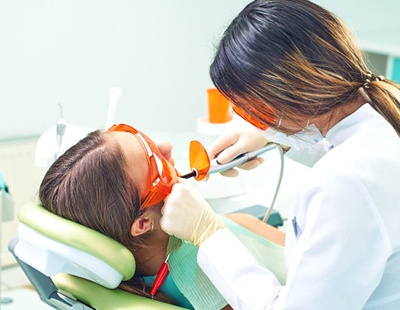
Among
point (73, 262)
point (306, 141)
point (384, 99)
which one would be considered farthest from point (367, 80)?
point (73, 262)

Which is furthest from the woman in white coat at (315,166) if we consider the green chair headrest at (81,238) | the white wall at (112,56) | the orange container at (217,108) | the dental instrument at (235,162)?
the white wall at (112,56)

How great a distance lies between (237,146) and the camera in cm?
179

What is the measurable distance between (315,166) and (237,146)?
0.50 m

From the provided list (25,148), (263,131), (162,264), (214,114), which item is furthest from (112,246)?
(25,148)

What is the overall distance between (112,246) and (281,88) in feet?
1.49

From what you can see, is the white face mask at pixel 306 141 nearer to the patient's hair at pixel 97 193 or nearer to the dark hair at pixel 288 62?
the dark hair at pixel 288 62

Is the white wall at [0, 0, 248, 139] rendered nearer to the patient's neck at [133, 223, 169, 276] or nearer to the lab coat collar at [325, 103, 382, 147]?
the patient's neck at [133, 223, 169, 276]

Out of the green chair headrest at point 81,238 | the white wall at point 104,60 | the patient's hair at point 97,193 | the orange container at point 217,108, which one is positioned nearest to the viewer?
the green chair headrest at point 81,238

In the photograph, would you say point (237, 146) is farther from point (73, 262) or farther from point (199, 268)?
point (73, 262)

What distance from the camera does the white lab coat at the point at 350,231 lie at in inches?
48.5

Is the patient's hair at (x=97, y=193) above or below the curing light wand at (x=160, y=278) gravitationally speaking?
above

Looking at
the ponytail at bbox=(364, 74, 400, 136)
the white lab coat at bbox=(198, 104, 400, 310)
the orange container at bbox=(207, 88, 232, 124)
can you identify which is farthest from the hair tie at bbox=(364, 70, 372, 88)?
the orange container at bbox=(207, 88, 232, 124)

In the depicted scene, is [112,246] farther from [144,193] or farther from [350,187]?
[350,187]

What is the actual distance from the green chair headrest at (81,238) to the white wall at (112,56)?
186 cm
